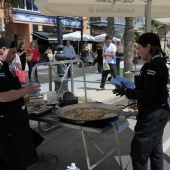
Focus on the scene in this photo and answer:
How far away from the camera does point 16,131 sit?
8.75 ft

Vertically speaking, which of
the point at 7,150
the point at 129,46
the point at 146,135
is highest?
the point at 129,46

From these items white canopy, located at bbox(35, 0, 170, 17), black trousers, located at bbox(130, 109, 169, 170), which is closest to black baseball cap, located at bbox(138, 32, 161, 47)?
black trousers, located at bbox(130, 109, 169, 170)

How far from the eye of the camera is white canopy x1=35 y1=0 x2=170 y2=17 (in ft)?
15.0

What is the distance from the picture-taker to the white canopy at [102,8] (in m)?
4.57

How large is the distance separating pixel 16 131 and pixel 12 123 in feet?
0.31

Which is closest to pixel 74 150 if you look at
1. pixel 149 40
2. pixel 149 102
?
pixel 149 102

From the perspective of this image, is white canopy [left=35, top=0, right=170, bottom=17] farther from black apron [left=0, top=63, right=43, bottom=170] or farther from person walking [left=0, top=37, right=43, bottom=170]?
black apron [left=0, top=63, right=43, bottom=170]

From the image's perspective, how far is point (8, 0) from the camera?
13.2m

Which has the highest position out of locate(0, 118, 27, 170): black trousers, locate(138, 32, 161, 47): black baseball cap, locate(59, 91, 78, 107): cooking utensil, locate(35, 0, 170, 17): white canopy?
locate(35, 0, 170, 17): white canopy

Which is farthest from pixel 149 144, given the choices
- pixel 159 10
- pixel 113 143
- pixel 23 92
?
pixel 159 10

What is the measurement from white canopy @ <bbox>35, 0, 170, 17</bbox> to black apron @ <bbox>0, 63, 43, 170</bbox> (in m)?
2.24

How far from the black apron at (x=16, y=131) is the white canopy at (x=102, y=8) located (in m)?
2.24

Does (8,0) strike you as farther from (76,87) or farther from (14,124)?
(14,124)

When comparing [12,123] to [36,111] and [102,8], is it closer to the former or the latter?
[36,111]
